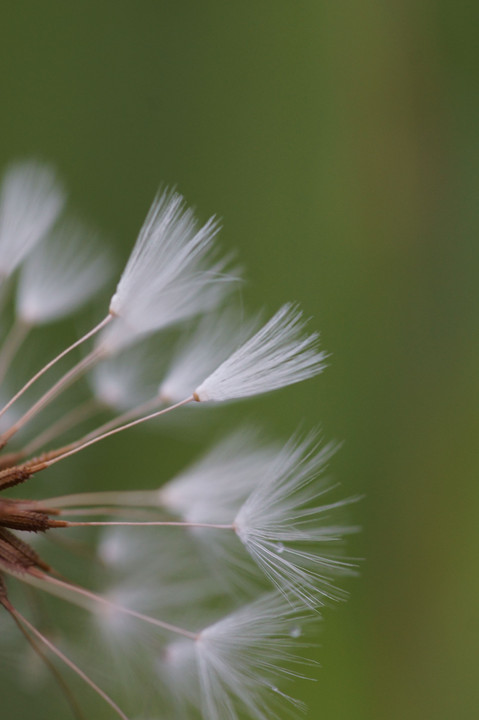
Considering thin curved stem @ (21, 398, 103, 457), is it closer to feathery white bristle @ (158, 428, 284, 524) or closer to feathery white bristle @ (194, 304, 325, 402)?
feathery white bristle @ (158, 428, 284, 524)

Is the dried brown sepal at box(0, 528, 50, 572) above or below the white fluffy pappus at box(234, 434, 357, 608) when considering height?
below

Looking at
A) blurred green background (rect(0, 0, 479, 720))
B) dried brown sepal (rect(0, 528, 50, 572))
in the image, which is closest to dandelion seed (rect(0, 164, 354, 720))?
dried brown sepal (rect(0, 528, 50, 572))

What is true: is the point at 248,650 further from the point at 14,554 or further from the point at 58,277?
the point at 58,277

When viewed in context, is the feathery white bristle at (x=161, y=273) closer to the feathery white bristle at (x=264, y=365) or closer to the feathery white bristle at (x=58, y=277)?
the feathery white bristle at (x=264, y=365)

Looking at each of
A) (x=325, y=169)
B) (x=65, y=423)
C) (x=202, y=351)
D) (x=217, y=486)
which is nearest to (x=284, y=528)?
(x=217, y=486)

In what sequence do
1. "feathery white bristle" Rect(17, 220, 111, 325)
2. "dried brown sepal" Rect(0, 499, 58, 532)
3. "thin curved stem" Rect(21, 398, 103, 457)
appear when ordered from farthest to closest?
"feathery white bristle" Rect(17, 220, 111, 325) < "thin curved stem" Rect(21, 398, 103, 457) < "dried brown sepal" Rect(0, 499, 58, 532)

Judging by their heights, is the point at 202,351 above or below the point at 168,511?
above

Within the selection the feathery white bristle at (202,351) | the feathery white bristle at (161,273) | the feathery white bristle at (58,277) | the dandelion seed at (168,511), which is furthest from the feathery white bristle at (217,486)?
the feathery white bristle at (58,277)
